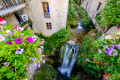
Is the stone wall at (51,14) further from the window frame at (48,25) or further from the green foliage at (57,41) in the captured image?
the green foliage at (57,41)

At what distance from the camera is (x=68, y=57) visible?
7.12 m

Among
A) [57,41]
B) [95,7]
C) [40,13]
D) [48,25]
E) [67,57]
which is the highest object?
[95,7]

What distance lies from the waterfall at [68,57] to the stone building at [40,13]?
2959 millimetres

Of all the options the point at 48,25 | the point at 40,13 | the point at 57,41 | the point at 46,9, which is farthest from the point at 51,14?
the point at 57,41

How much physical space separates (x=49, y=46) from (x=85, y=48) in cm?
428

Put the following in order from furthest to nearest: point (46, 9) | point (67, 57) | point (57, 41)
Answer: point (57, 41)
point (67, 57)
point (46, 9)

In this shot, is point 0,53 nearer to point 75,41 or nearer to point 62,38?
point 62,38

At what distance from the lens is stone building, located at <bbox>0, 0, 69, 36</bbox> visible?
5.39m

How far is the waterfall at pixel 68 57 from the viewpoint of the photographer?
6.54 m

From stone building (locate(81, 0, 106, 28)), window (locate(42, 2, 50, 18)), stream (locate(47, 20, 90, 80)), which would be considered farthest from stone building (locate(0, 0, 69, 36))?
stone building (locate(81, 0, 106, 28))

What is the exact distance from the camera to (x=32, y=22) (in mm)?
7504

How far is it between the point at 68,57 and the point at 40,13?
613 cm

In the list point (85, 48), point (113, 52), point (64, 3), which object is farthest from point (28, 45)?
point (64, 3)

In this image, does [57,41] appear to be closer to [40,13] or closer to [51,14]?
[51,14]
